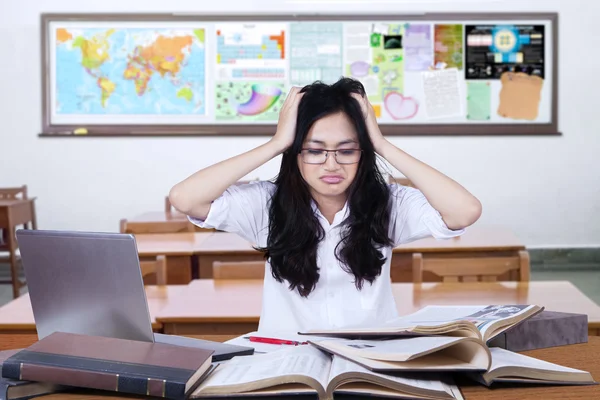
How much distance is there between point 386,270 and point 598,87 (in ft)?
16.7

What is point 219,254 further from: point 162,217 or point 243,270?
point 162,217

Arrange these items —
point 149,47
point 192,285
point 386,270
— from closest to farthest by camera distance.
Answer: point 386,270 < point 192,285 < point 149,47

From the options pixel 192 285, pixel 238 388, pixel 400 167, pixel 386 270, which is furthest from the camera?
pixel 192 285

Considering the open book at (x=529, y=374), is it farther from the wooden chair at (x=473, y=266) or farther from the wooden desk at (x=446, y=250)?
the wooden desk at (x=446, y=250)

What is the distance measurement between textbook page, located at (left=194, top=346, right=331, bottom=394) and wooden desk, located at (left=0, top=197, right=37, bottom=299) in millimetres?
4318

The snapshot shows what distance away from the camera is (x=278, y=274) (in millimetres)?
1898

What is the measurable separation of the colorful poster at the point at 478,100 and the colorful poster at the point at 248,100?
1453mm

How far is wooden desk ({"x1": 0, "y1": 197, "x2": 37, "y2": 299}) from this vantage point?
532 cm

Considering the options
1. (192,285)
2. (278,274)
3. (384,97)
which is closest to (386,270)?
(278,274)

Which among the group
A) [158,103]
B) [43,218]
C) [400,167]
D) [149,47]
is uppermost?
[149,47]

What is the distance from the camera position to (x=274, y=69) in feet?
20.8

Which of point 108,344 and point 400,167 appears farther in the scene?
point 400,167

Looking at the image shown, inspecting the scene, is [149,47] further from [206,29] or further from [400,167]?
[400,167]

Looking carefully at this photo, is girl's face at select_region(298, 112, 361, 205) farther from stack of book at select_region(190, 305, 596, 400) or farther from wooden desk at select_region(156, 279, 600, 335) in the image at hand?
wooden desk at select_region(156, 279, 600, 335)
